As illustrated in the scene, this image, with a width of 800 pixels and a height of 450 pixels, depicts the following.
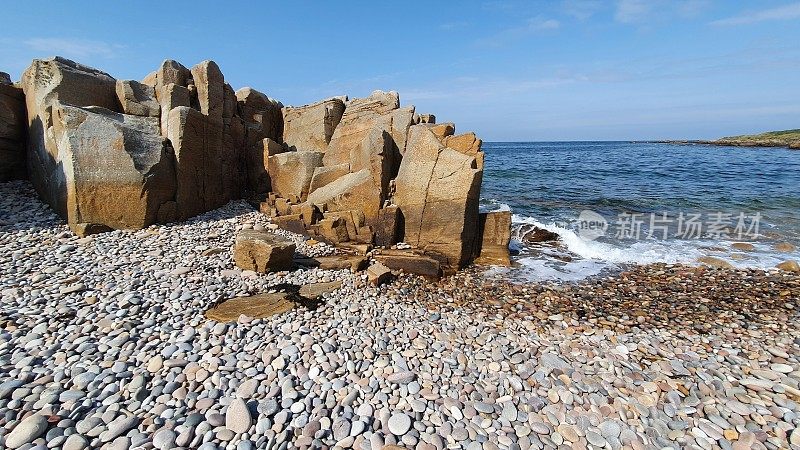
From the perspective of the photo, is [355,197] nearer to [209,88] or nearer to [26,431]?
[209,88]

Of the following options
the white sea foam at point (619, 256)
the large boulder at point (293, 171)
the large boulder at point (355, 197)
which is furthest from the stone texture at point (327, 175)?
the white sea foam at point (619, 256)

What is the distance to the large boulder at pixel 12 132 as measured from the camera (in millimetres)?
13930

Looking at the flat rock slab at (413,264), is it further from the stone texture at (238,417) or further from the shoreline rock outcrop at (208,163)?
the stone texture at (238,417)

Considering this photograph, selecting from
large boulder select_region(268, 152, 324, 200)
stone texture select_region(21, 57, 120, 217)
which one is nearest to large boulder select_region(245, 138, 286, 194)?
large boulder select_region(268, 152, 324, 200)

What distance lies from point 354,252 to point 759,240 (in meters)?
16.1

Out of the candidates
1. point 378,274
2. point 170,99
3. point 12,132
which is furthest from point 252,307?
point 12,132

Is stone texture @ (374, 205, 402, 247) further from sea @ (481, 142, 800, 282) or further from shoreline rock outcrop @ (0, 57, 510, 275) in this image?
sea @ (481, 142, 800, 282)

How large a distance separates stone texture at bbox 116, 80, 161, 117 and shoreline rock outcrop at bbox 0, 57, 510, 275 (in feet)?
0.13

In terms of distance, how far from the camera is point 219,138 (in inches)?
611

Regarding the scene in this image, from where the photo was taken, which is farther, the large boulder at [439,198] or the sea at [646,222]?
the sea at [646,222]

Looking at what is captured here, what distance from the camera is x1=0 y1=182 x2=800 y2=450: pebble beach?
4.79 metres

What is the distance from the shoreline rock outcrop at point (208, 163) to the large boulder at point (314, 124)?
3.64 feet

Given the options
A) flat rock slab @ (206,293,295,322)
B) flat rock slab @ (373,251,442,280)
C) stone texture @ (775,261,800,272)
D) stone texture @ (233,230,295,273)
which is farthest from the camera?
stone texture @ (775,261,800,272)
